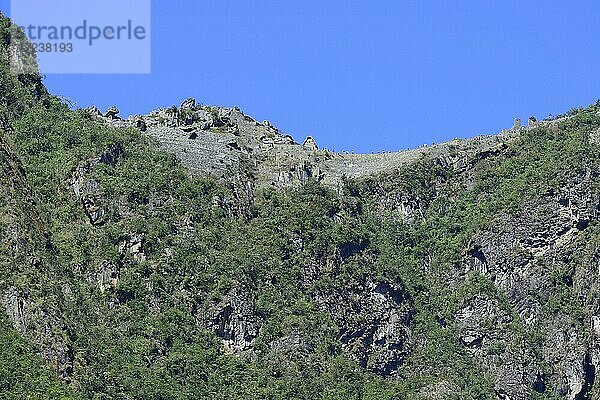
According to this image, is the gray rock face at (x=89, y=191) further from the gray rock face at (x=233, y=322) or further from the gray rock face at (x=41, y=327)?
the gray rock face at (x=41, y=327)

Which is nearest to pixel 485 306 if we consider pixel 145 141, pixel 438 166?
pixel 438 166

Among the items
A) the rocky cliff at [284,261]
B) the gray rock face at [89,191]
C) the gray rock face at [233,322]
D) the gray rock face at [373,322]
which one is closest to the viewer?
the rocky cliff at [284,261]

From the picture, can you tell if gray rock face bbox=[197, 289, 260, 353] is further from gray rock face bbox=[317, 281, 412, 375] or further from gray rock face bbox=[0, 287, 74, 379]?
gray rock face bbox=[0, 287, 74, 379]

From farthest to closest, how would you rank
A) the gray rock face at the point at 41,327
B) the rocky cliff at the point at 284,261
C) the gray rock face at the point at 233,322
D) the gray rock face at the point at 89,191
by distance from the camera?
the gray rock face at the point at 89,191
the gray rock face at the point at 233,322
the rocky cliff at the point at 284,261
the gray rock face at the point at 41,327

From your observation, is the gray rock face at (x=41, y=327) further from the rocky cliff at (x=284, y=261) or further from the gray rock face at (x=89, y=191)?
the gray rock face at (x=89, y=191)

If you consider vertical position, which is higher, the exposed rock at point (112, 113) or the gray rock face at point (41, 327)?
the exposed rock at point (112, 113)

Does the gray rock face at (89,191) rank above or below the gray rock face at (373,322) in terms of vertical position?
above

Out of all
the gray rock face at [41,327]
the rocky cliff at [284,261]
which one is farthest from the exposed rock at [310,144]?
the gray rock face at [41,327]

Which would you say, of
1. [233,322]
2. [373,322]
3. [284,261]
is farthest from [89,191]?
[373,322]

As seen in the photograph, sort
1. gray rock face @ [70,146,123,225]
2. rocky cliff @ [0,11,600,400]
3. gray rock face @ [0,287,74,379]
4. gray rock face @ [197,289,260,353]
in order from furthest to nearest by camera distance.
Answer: gray rock face @ [70,146,123,225] → gray rock face @ [197,289,260,353] → rocky cliff @ [0,11,600,400] → gray rock face @ [0,287,74,379]

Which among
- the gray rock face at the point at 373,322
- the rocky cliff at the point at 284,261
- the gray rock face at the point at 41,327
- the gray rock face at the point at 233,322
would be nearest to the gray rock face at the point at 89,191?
the rocky cliff at the point at 284,261

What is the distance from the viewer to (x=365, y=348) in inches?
5285

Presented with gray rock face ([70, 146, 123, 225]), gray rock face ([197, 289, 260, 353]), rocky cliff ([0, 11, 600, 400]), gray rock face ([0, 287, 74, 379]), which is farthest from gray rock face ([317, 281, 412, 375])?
gray rock face ([0, 287, 74, 379])

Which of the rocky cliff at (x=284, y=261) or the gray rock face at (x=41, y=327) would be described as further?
the rocky cliff at (x=284, y=261)
